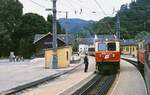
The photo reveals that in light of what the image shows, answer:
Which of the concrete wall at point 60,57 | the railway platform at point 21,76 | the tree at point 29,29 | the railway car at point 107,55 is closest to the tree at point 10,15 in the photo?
the tree at point 29,29

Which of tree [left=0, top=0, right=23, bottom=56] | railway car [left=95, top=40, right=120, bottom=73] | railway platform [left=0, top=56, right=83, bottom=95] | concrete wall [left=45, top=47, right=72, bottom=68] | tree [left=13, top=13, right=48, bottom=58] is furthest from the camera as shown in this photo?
tree [left=0, top=0, right=23, bottom=56]

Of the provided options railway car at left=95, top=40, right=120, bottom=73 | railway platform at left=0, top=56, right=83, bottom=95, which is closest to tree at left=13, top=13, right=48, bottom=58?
railway platform at left=0, top=56, right=83, bottom=95

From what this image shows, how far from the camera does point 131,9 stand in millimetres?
93875

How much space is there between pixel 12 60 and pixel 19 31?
34.1 meters

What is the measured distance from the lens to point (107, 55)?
4150 centimetres

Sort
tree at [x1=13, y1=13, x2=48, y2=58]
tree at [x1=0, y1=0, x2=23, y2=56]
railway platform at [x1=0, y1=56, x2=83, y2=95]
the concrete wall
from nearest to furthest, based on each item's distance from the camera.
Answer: railway platform at [x1=0, y1=56, x2=83, y2=95] < the concrete wall < tree at [x1=13, y1=13, x2=48, y2=58] < tree at [x1=0, y1=0, x2=23, y2=56]

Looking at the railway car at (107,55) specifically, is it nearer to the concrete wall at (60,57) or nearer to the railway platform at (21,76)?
the railway platform at (21,76)

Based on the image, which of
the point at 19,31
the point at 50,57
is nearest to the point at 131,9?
the point at 19,31

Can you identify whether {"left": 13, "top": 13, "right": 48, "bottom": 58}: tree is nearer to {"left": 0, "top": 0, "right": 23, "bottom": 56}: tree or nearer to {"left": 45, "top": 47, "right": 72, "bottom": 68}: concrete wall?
{"left": 0, "top": 0, "right": 23, "bottom": 56}: tree

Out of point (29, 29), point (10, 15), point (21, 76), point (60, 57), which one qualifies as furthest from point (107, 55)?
point (29, 29)

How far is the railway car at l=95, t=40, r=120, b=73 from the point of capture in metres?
41.5

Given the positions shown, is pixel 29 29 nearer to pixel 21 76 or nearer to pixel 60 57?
pixel 60 57

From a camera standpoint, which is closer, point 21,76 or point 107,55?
point 21,76

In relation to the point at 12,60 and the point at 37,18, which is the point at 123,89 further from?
the point at 37,18
